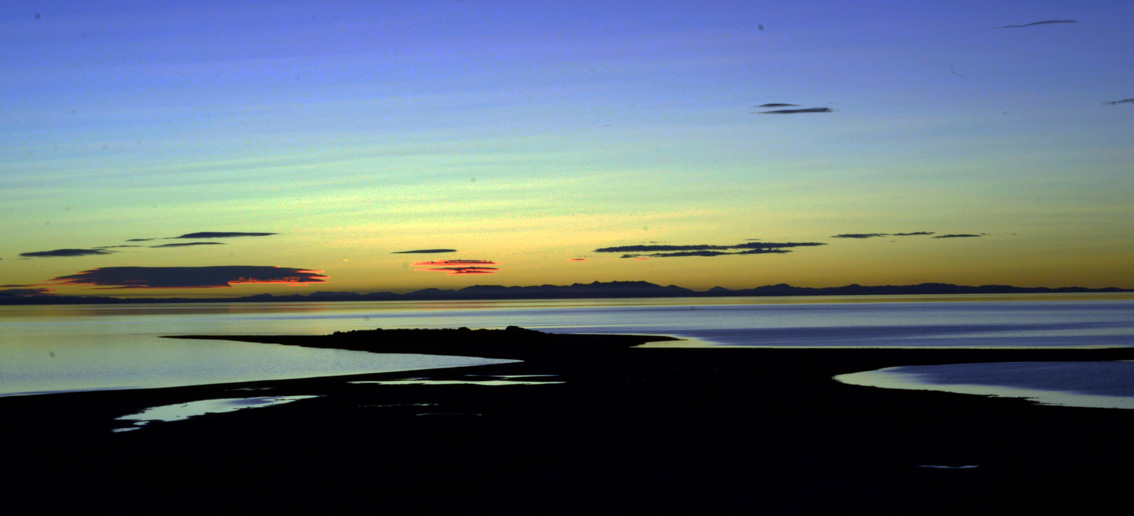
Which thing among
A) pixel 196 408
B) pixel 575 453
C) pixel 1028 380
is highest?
pixel 196 408

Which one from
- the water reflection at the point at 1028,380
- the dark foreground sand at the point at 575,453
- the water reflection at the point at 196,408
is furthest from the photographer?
the water reflection at the point at 1028,380

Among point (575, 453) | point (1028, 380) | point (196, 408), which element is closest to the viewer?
point (575, 453)

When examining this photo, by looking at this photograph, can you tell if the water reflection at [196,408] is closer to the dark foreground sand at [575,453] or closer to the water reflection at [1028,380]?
the dark foreground sand at [575,453]

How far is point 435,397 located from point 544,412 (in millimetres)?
5349

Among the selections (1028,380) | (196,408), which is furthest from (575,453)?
(1028,380)

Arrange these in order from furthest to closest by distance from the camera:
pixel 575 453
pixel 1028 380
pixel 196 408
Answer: pixel 1028 380 < pixel 196 408 < pixel 575 453

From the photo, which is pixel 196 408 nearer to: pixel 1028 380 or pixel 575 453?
pixel 575 453

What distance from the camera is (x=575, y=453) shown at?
1861 centimetres

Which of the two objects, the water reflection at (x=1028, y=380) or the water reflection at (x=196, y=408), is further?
the water reflection at (x=1028, y=380)

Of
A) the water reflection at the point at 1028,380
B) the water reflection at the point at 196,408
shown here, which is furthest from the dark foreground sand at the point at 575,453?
the water reflection at the point at 1028,380

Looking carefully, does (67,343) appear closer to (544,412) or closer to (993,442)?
(544,412)

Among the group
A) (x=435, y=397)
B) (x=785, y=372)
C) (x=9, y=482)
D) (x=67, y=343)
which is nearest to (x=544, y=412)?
(x=435, y=397)

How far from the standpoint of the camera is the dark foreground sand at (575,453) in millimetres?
14562

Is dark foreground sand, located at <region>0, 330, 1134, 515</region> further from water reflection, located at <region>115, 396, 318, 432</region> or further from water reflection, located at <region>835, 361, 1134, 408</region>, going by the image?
water reflection, located at <region>835, 361, 1134, 408</region>
